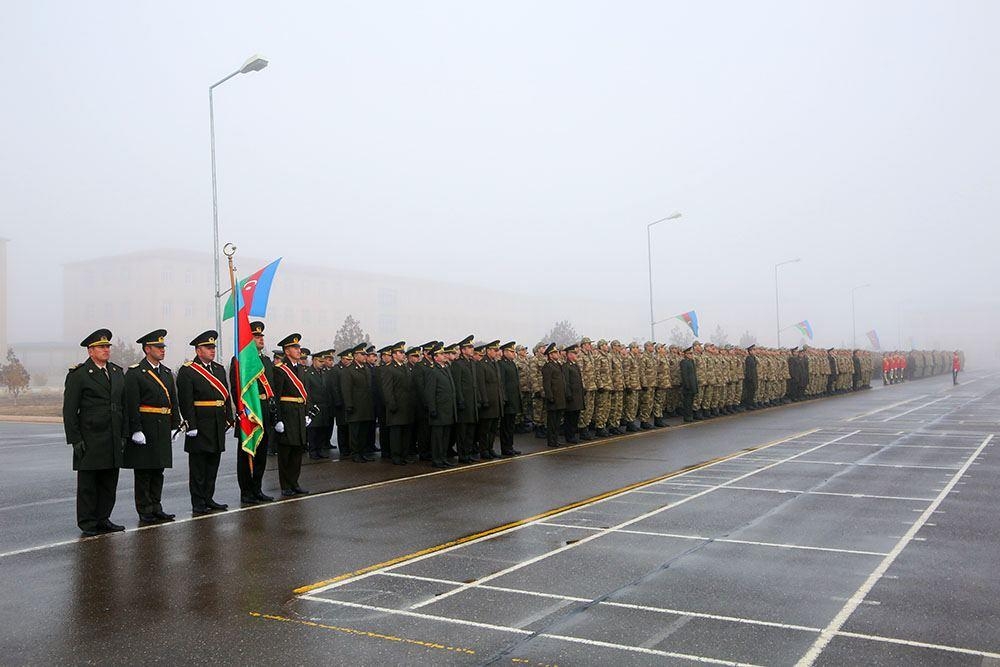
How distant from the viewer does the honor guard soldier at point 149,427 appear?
8562mm

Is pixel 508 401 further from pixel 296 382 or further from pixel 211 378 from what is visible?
pixel 211 378

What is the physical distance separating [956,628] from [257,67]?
47.1 feet

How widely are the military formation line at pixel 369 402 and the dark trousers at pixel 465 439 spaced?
0.02 meters

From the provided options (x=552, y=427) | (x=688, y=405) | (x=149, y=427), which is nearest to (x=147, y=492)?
(x=149, y=427)

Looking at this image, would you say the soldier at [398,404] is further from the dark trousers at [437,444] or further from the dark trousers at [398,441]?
the dark trousers at [437,444]

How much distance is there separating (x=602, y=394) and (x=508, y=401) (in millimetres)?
3589

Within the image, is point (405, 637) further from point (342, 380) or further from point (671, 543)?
point (342, 380)

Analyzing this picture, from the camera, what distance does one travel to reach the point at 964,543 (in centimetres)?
688

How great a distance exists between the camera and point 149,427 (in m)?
8.71

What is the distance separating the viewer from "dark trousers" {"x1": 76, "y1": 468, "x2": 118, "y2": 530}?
8008mm

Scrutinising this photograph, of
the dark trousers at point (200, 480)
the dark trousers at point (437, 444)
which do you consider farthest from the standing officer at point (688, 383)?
the dark trousers at point (200, 480)

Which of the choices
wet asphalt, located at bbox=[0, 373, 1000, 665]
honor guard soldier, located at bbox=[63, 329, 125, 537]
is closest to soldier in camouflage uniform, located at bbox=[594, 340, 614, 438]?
wet asphalt, located at bbox=[0, 373, 1000, 665]

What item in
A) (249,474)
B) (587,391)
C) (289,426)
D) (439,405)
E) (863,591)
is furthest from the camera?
(587,391)

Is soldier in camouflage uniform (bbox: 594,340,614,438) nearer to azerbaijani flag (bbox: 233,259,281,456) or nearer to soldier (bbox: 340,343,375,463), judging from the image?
soldier (bbox: 340,343,375,463)
